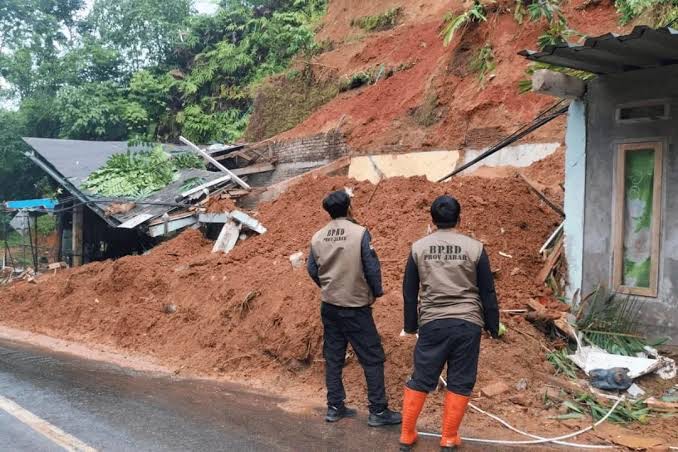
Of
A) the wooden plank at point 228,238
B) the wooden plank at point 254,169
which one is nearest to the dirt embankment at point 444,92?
the wooden plank at point 254,169

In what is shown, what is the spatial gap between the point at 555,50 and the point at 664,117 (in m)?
1.38

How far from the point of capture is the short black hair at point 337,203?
509 cm

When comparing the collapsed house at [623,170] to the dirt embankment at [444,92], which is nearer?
the collapsed house at [623,170]

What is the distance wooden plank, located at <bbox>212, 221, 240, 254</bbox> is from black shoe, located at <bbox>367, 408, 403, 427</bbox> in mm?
6188

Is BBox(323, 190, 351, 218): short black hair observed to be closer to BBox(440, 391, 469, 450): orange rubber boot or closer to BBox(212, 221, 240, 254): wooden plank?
BBox(440, 391, 469, 450): orange rubber boot

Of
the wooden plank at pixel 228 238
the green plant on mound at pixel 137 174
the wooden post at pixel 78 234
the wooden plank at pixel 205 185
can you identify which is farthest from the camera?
the wooden post at pixel 78 234

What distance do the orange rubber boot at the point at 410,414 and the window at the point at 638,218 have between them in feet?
10.1

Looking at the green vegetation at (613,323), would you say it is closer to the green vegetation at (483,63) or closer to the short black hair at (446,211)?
the short black hair at (446,211)

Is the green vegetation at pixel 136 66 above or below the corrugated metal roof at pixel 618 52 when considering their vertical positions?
above

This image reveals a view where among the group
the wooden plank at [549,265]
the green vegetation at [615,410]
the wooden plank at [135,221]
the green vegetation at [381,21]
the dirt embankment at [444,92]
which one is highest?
the green vegetation at [381,21]

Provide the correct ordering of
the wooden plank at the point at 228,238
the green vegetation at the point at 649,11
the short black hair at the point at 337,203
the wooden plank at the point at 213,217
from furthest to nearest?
the wooden plank at the point at 213,217, the wooden plank at the point at 228,238, the green vegetation at the point at 649,11, the short black hair at the point at 337,203

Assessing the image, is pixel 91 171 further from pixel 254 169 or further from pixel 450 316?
pixel 450 316

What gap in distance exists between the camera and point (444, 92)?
12391mm

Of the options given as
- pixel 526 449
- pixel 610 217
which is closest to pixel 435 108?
pixel 610 217
